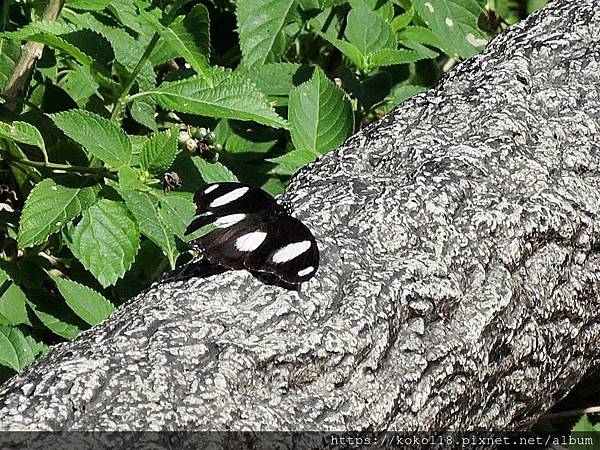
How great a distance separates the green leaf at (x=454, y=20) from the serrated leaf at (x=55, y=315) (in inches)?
45.4

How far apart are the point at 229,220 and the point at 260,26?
0.98m

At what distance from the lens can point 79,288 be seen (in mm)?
1912

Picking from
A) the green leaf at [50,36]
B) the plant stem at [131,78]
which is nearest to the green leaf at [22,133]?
the green leaf at [50,36]

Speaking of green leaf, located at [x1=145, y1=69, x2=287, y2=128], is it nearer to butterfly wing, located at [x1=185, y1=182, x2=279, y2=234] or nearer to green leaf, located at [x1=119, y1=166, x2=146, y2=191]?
green leaf, located at [x1=119, y1=166, x2=146, y2=191]

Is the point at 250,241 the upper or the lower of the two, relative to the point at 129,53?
lower

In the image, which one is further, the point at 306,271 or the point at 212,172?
the point at 212,172

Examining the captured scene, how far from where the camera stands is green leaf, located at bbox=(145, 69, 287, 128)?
1.85 metres

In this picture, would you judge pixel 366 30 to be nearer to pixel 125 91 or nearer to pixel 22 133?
pixel 125 91

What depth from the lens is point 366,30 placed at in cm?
246

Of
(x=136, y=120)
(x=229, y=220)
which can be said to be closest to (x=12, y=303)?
(x=136, y=120)

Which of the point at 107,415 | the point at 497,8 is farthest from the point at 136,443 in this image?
the point at 497,8

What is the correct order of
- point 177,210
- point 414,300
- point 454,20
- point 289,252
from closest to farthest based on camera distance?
point 289,252 → point 414,300 → point 177,210 → point 454,20

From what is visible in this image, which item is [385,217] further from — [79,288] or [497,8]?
[497,8]

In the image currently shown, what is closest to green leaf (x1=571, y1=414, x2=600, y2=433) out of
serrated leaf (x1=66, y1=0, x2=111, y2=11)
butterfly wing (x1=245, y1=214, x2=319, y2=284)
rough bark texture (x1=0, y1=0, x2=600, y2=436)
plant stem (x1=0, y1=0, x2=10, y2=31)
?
rough bark texture (x1=0, y1=0, x2=600, y2=436)
